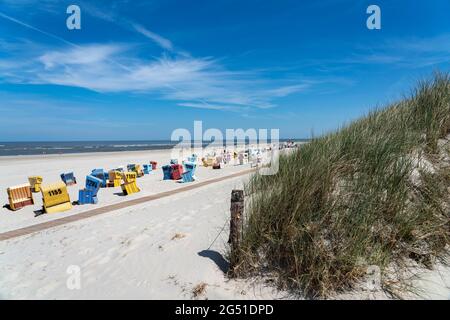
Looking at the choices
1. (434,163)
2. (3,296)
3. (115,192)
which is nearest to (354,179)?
(434,163)

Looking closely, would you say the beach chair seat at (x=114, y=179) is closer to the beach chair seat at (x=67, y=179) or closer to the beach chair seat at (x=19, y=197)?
the beach chair seat at (x=67, y=179)

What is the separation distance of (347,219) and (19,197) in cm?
1021

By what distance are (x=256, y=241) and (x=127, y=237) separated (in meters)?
3.05

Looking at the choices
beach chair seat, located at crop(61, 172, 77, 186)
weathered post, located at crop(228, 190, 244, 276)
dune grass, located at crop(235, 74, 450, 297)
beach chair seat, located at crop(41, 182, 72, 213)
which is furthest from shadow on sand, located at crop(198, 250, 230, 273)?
beach chair seat, located at crop(61, 172, 77, 186)

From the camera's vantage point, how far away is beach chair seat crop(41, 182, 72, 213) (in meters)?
8.46

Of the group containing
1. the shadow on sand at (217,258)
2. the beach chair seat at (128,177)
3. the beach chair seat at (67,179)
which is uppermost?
the beach chair seat at (128,177)

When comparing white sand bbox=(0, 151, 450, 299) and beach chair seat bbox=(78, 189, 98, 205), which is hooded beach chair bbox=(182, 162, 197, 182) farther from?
white sand bbox=(0, 151, 450, 299)

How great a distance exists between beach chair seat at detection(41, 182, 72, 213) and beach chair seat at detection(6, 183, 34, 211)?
4.76 ft

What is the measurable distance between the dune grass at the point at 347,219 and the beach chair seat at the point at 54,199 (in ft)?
23.0

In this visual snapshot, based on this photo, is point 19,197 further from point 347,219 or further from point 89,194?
point 347,219

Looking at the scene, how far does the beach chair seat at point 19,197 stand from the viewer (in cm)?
916

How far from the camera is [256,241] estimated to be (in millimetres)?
4008

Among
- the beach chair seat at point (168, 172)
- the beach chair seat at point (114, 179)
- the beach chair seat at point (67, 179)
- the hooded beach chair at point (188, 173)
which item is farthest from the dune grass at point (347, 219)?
the beach chair seat at point (67, 179)

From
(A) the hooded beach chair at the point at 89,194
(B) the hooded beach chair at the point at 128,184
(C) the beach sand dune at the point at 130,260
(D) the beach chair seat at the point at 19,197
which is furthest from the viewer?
(B) the hooded beach chair at the point at 128,184
